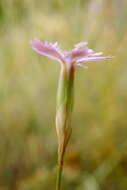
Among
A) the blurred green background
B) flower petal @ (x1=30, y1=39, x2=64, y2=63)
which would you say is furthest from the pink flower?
the blurred green background

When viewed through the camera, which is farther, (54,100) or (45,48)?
(54,100)

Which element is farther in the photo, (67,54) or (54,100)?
(54,100)

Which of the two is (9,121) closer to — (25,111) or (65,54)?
(25,111)

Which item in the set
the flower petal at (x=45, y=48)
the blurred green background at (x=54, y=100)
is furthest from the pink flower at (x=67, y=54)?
the blurred green background at (x=54, y=100)

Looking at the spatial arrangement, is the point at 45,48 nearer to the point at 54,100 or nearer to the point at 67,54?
the point at 67,54

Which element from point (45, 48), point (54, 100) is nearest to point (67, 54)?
point (45, 48)

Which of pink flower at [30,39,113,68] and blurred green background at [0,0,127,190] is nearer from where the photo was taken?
pink flower at [30,39,113,68]

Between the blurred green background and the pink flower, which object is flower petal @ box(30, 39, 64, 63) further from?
the blurred green background

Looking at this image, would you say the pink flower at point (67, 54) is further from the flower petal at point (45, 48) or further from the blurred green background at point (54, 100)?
the blurred green background at point (54, 100)

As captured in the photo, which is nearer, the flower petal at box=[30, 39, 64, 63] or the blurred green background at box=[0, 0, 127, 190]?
the flower petal at box=[30, 39, 64, 63]
